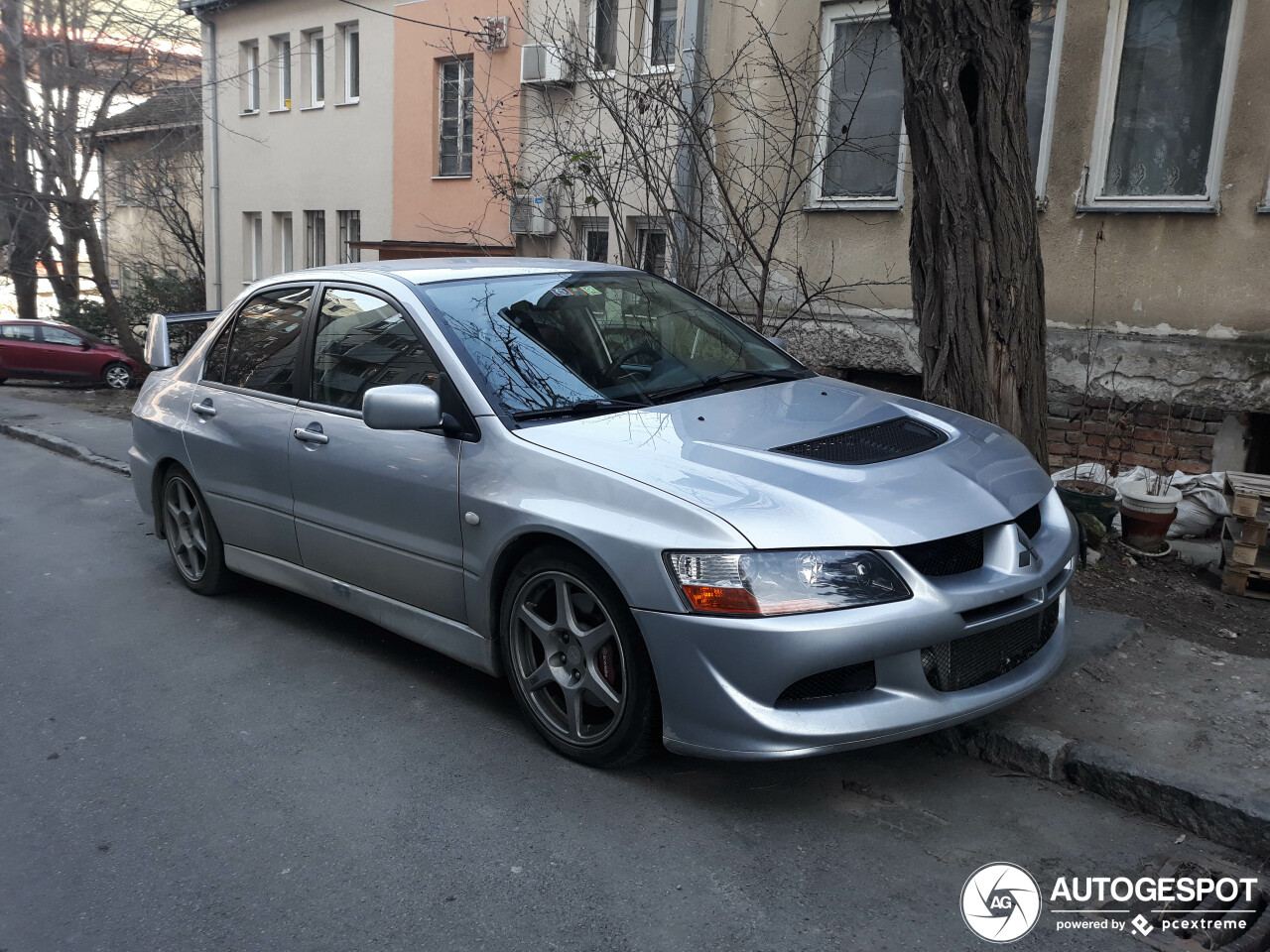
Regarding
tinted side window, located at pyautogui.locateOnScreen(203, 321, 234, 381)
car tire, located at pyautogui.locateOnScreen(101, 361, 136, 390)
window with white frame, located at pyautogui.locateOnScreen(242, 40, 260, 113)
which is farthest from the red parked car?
tinted side window, located at pyautogui.locateOnScreen(203, 321, 234, 381)

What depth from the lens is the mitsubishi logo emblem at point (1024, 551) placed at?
364 cm

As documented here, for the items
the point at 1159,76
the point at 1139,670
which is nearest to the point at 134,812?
the point at 1139,670

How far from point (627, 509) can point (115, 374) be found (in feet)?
68.5

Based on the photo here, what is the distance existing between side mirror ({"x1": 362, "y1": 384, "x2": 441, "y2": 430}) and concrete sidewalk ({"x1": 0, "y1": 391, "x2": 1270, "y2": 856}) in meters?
2.19

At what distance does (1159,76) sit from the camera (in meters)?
9.08

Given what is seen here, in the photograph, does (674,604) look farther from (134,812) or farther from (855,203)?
(855,203)

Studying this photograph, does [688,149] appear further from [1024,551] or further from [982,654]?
[982,654]

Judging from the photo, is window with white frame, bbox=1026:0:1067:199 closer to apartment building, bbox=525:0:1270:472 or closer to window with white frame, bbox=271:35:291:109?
apartment building, bbox=525:0:1270:472

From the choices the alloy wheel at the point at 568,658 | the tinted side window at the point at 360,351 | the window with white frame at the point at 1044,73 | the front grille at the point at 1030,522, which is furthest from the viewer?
the window with white frame at the point at 1044,73

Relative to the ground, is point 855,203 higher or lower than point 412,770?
higher

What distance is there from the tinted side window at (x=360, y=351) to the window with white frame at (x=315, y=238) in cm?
1715

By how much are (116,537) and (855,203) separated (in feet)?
23.6

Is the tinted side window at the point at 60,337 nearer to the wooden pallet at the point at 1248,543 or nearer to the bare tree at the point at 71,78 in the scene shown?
the bare tree at the point at 71,78

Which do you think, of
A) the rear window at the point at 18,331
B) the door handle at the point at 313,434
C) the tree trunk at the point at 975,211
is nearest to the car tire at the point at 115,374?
the rear window at the point at 18,331
